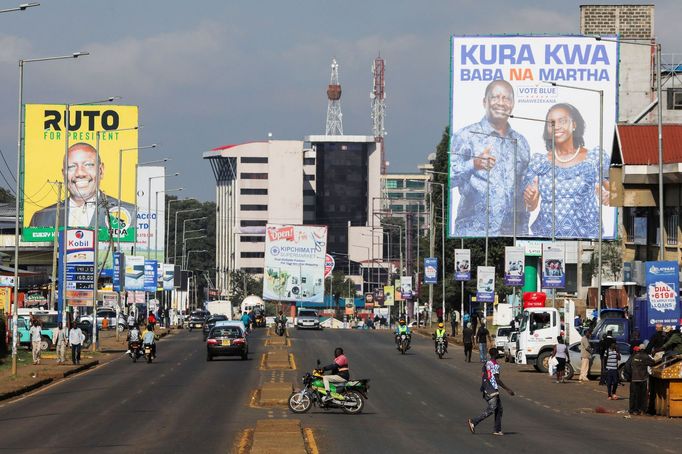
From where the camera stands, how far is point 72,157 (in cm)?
10556

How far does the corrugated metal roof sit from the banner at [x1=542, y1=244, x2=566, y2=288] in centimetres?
524

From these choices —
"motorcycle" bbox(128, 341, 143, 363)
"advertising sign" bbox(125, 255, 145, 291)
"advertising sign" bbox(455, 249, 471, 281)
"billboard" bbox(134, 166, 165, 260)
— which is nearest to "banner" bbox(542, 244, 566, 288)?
"motorcycle" bbox(128, 341, 143, 363)

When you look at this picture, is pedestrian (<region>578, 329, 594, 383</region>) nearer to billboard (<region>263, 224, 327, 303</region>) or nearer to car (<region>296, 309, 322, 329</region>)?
car (<region>296, 309, 322, 329</region>)

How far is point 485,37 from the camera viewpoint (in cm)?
7688

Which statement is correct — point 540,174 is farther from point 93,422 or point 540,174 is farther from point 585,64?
point 93,422

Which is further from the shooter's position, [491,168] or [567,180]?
[567,180]

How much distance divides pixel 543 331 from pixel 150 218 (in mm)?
63852

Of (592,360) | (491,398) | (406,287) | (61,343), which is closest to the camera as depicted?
(491,398)

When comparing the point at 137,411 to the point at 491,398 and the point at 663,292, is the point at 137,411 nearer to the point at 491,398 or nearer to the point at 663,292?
the point at 491,398

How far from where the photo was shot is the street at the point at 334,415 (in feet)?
78.6

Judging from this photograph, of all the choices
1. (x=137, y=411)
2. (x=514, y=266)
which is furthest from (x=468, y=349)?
(x=137, y=411)

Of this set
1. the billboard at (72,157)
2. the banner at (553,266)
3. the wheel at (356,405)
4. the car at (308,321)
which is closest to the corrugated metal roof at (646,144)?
the banner at (553,266)

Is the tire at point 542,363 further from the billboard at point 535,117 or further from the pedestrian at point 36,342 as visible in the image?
the billboard at point 535,117

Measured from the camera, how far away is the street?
23969mm
